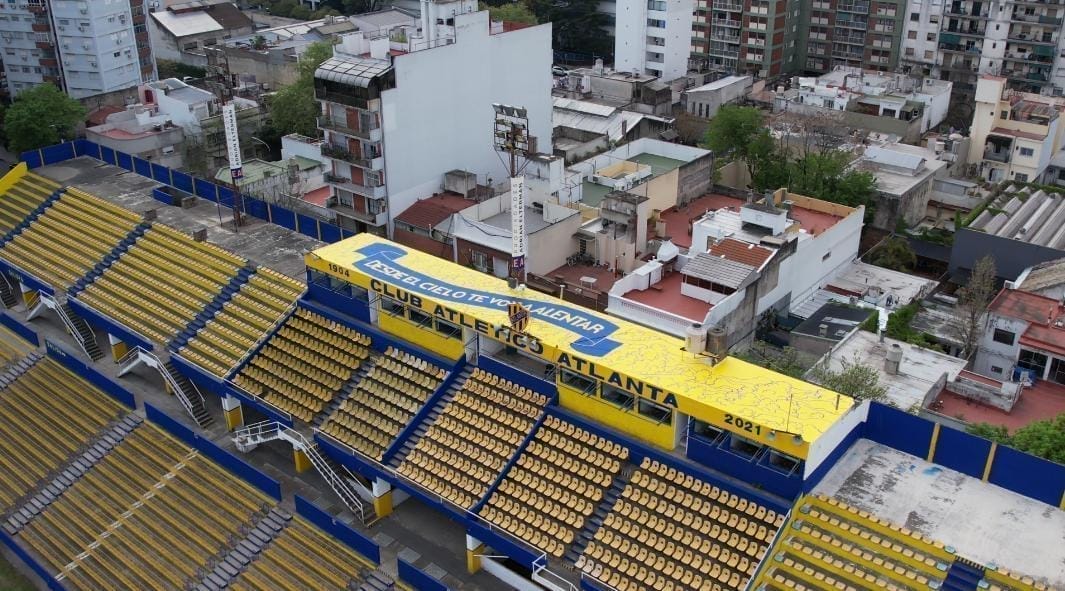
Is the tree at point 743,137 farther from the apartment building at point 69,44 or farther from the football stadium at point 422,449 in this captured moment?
the apartment building at point 69,44

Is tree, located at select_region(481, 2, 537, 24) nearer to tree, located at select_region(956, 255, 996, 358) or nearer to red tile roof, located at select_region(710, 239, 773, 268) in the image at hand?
red tile roof, located at select_region(710, 239, 773, 268)

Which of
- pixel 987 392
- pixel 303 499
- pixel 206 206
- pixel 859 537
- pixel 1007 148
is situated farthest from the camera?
pixel 1007 148

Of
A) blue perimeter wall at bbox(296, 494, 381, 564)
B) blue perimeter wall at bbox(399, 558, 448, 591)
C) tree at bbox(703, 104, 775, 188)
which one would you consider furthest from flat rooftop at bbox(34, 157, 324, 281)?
tree at bbox(703, 104, 775, 188)

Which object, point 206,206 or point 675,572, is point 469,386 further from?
point 206,206

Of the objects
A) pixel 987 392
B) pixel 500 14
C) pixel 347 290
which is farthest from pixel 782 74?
pixel 347 290

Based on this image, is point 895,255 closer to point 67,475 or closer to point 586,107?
point 586,107

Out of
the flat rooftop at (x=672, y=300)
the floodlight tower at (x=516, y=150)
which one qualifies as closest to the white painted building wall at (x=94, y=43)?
the floodlight tower at (x=516, y=150)
